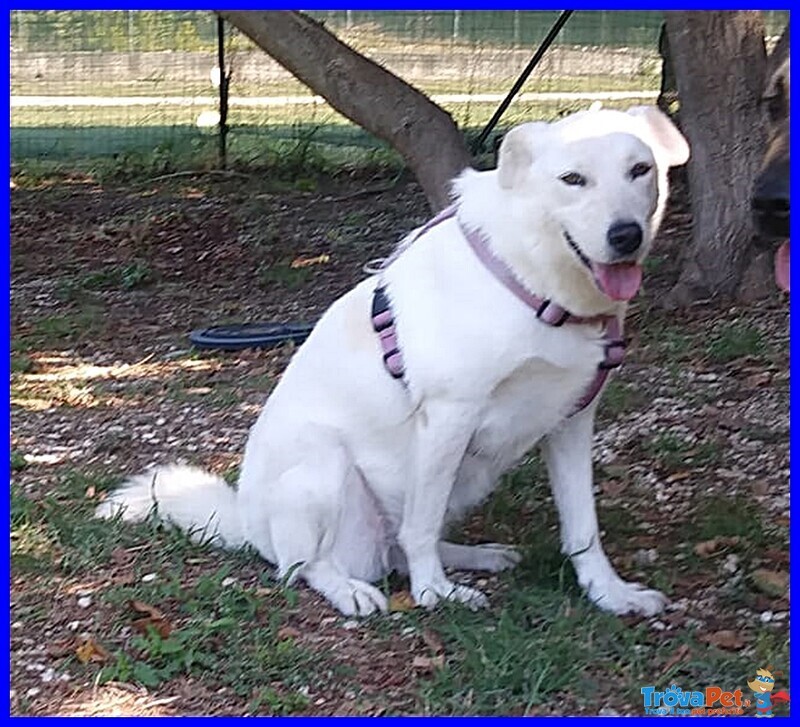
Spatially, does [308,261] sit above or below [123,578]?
below

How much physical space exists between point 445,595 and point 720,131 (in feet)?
10.9

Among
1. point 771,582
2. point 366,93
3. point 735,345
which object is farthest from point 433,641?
point 366,93

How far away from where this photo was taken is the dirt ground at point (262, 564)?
10.7 ft

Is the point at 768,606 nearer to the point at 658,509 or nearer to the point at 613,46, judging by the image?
the point at 658,509

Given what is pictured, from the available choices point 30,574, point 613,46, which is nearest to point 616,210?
point 30,574

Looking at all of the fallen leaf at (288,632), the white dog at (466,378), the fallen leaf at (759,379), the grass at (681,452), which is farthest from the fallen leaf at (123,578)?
the fallen leaf at (759,379)

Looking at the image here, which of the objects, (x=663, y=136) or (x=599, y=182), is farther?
(x=663, y=136)

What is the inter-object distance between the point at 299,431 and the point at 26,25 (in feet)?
29.2

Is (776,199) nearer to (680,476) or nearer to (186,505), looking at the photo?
(680,476)

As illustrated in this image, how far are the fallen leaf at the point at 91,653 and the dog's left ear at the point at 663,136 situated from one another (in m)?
1.71

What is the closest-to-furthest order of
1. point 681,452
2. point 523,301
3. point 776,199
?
1. point 776,199
2. point 523,301
3. point 681,452

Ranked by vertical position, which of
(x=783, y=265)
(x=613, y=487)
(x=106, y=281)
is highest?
(x=783, y=265)

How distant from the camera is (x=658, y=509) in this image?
4.35 metres

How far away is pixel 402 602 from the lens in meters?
3.69
